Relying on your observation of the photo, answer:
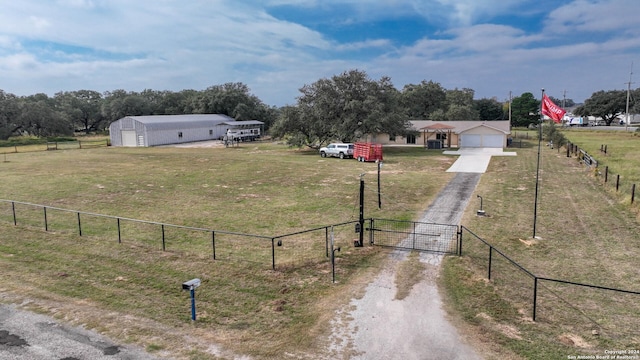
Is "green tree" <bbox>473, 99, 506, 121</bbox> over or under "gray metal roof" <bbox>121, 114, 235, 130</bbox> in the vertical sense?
over

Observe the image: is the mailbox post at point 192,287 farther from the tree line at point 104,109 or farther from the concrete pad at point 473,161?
the tree line at point 104,109

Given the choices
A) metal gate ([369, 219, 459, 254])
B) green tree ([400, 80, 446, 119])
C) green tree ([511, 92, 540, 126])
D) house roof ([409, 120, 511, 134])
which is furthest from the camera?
green tree ([511, 92, 540, 126])

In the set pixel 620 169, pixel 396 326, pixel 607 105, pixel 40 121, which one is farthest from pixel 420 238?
pixel 607 105

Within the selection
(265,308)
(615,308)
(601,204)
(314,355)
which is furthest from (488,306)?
(601,204)

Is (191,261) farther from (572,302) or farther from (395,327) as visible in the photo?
(572,302)

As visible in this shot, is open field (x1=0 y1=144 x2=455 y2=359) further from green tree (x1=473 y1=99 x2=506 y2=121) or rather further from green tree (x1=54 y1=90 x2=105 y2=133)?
green tree (x1=473 y1=99 x2=506 y2=121)

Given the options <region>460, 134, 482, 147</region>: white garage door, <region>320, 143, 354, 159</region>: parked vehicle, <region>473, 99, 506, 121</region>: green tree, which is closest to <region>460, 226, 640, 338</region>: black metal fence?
<region>320, 143, 354, 159</region>: parked vehicle
